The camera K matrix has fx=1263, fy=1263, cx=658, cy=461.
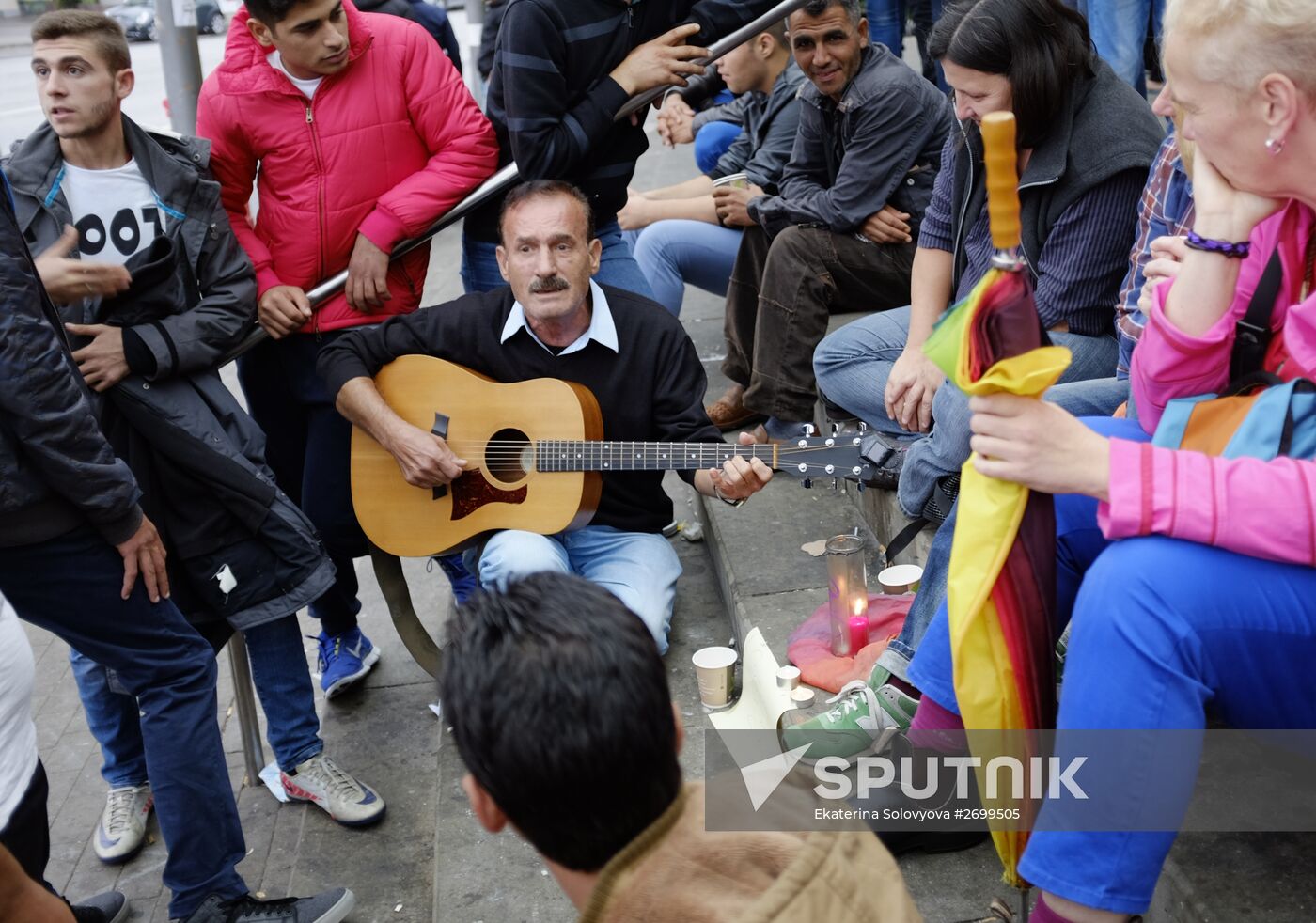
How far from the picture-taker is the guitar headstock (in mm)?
2992

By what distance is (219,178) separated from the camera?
3348 mm

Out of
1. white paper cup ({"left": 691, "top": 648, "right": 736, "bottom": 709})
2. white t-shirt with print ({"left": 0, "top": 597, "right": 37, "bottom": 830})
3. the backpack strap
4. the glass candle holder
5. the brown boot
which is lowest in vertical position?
the brown boot

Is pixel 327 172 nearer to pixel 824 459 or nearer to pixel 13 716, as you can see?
pixel 824 459

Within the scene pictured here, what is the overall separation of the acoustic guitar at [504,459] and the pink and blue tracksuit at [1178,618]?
4.69ft

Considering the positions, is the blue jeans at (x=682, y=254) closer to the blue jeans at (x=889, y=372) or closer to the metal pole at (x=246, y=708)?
the blue jeans at (x=889, y=372)

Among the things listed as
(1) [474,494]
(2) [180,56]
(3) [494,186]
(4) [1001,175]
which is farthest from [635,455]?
(2) [180,56]

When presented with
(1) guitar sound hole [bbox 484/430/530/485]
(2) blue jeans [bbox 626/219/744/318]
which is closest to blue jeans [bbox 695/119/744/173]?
(2) blue jeans [bbox 626/219/744/318]

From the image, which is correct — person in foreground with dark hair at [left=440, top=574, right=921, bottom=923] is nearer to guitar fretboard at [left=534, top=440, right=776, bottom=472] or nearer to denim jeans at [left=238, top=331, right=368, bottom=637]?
guitar fretboard at [left=534, top=440, right=776, bottom=472]

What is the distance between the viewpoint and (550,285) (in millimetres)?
3174

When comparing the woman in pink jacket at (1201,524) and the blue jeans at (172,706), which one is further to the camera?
the blue jeans at (172,706)

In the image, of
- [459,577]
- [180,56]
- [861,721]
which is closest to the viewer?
[861,721]

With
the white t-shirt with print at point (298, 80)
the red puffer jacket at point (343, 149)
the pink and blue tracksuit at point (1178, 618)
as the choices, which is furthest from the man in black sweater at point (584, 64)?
the pink and blue tracksuit at point (1178, 618)

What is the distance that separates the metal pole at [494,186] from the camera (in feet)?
10.8

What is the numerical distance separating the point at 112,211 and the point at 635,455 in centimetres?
134
